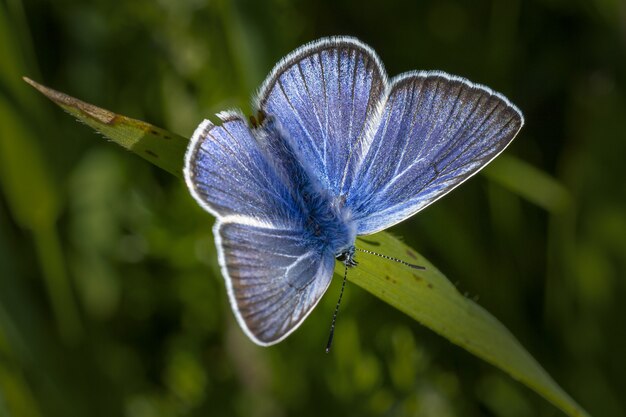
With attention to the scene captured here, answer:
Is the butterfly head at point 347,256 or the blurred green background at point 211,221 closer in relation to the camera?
the butterfly head at point 347,256

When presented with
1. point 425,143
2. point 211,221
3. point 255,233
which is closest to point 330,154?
point 425,143

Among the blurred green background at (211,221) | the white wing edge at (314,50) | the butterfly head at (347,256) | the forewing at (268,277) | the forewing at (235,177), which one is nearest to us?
the forewing at (268,277)

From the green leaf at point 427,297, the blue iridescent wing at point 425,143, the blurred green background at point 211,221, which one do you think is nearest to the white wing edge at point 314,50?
the blue iridescent wing at point 425,143

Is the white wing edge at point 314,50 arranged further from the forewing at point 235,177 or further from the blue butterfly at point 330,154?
the forewing at point 235,177

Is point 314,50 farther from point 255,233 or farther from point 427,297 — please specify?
point 427,297

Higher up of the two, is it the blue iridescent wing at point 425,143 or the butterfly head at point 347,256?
the blue iridescent wing at point 425,143

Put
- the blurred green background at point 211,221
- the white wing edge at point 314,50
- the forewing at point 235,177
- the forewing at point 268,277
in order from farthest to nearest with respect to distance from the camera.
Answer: the blurred green background at point 211,221 → the white wing edge at point 314,50 → the forewing at point 235,177 → the forewing at point 268,277
